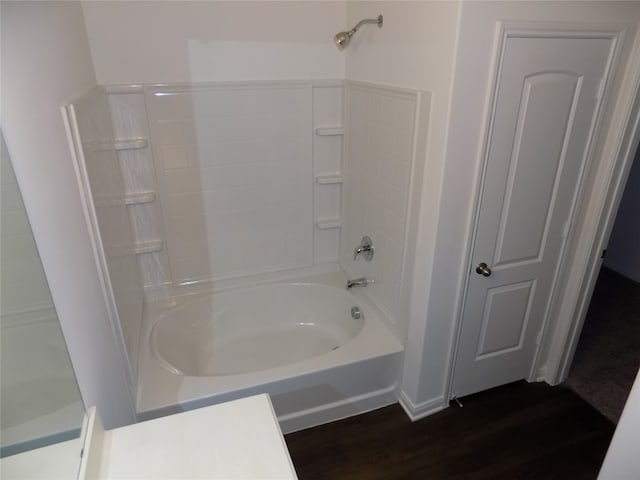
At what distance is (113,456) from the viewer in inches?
40.6

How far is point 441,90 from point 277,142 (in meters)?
1.15

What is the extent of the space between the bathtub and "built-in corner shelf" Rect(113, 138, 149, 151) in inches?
37.0

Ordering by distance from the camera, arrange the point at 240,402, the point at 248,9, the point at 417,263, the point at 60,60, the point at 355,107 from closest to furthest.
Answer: the point at 240,402 → the point at 60,60 → the point at 417,263 → the point at 248,9 → the point at 355,107

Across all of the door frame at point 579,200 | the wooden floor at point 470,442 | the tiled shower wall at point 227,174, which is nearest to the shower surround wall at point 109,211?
the tiled shower wall at point 227,174

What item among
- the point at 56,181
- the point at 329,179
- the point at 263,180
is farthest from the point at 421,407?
the point at 56,181

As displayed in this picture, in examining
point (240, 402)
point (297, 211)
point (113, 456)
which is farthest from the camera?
point (297, 211)

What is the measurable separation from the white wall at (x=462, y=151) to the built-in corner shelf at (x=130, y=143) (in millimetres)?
1538

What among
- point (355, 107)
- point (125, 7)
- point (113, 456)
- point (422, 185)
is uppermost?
point (125, 7)

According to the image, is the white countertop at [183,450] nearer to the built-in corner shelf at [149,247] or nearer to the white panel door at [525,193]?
the white panel door at [525,193]

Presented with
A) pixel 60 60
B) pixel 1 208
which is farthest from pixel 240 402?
pixel 60 60

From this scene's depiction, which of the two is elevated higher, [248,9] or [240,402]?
[248,9]

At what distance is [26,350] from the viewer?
0.94 metres

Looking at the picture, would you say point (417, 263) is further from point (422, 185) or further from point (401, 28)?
point (401, 28)

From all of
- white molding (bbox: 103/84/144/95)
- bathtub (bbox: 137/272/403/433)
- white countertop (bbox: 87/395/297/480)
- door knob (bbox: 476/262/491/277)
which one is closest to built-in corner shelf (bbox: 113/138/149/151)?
white molding (bbox: 103/84/144/95)
